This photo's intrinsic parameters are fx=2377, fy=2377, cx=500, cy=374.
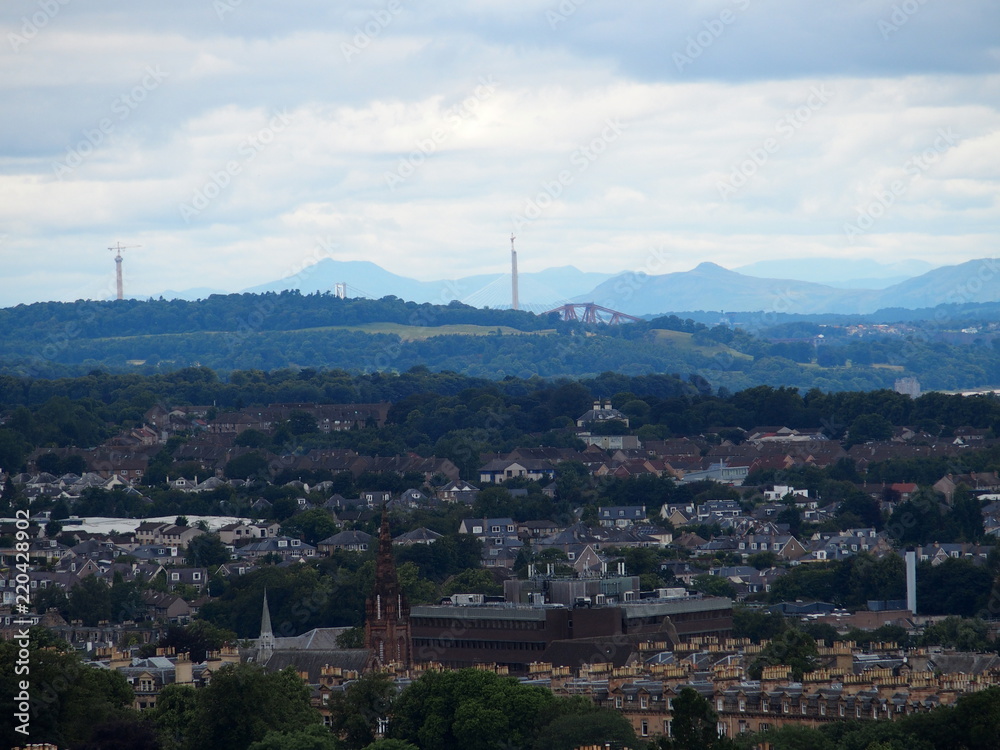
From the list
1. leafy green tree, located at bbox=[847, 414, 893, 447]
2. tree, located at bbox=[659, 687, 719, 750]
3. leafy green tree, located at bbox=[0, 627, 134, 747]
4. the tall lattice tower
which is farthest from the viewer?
leafy green tree, located at bbox=[847, 414, 893, 447]

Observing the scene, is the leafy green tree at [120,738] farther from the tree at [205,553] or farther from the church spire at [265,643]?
the tree at [205,553]

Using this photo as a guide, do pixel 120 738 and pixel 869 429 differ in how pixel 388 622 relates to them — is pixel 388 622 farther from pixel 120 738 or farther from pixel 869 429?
pixel 869 429

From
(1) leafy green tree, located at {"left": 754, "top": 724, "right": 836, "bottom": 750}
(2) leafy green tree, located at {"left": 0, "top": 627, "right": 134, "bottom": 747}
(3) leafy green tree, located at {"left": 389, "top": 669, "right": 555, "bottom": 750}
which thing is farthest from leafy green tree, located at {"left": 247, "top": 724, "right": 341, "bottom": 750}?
(1) leafy green tree, located at {"left": 754, "top": 724, "right": 836, "bottom": 750}

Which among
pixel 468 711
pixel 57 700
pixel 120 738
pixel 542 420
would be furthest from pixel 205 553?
pixel 542 420

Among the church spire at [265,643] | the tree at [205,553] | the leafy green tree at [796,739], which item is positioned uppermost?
the leafy green tree at [796,739]

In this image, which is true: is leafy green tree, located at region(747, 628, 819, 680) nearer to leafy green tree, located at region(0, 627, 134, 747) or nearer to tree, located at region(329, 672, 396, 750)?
tree, located at region(329, 672, 396, 750)

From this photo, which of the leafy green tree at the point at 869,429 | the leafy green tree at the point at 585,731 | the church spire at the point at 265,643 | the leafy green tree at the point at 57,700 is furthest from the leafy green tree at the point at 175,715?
the leafy green tree at the point at 869,429
